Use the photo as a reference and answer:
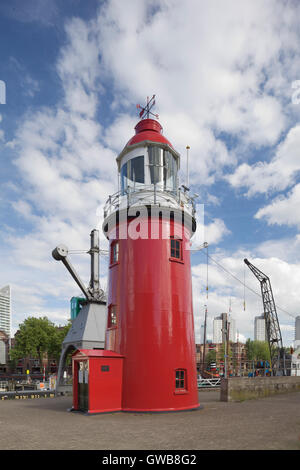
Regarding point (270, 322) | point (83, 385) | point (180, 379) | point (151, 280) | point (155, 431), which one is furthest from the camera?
point (270, 322)

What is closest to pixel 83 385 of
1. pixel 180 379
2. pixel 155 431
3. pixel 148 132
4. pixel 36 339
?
pixel 180 379

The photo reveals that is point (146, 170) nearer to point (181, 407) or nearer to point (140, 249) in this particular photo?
point (140, 249)

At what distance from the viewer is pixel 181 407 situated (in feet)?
59.9

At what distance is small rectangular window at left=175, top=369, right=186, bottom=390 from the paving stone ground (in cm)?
162

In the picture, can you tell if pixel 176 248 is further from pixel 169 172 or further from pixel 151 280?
pixel 169 172

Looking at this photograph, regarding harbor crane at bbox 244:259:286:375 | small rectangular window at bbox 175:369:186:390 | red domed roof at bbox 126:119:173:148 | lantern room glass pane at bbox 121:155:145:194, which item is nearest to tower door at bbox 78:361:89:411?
small rectangular window at bbox 175:369:186:390

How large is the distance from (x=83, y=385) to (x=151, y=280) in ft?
19.7

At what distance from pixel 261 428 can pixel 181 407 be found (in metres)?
6.49

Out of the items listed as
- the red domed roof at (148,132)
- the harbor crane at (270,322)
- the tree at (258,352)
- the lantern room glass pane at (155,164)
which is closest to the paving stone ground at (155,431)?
the lantern room glass pane at (155,164)

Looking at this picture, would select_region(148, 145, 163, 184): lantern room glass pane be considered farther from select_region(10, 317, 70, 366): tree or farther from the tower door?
select_region(10, 317, 70, 366): tree

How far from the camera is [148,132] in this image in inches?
862

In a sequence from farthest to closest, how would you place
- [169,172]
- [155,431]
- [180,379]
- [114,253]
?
[169,172] → [114,253] → [180,379] → [155,431]

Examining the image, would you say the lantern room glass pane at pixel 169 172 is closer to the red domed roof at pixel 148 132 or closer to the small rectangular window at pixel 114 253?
the red domed roof at pixel 148 132

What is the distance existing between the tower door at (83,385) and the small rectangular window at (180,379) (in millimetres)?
4353
